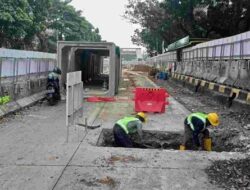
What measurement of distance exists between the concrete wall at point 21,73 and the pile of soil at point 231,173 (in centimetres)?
856

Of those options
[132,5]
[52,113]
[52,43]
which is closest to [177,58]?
[132,5]

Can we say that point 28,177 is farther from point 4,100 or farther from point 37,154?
point 4,100

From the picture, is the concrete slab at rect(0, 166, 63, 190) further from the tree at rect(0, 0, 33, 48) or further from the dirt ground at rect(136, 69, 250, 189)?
the tree at rect(0, 0, 33, 48)

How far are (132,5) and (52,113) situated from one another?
34768 millimetres

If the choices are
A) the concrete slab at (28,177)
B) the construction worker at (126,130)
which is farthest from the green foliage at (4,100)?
the concrete slab at (28,177)

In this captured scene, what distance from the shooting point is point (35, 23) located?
40.5m

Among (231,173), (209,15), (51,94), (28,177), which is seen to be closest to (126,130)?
(231,173)

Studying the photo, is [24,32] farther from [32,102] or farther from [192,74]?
[32,102]

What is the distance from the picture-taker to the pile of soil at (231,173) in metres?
6.29

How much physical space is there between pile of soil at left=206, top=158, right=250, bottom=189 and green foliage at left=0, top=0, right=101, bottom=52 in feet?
88.3

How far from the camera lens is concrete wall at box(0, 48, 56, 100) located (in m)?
14.4

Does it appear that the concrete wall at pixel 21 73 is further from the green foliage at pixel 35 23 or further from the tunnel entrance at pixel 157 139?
the green foliage at pixel 35 23

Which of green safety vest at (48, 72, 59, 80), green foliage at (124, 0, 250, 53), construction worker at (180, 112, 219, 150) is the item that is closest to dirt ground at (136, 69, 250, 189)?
construction worker at (180, 112, 219, 150)

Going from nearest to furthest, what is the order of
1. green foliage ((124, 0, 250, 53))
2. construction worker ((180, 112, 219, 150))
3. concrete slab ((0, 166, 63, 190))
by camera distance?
1. concrete slab ((0, 166, 63, 190))
2. construction worker ((180, 112, 219, 150))
3. green foliage ((124, 0, 250, 53))
